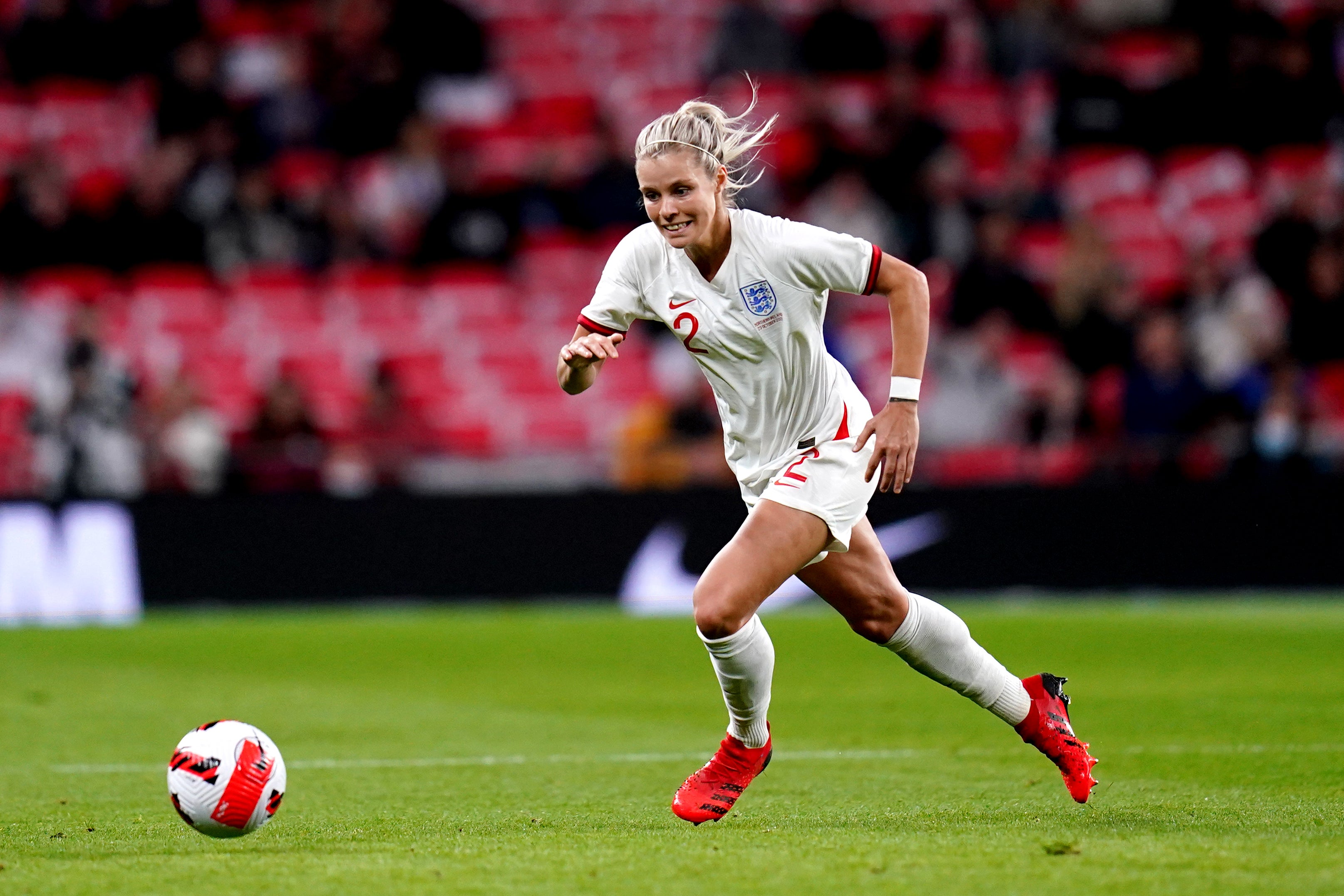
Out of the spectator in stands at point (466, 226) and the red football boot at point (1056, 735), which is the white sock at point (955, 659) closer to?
the red football boot at point (1056, 735)

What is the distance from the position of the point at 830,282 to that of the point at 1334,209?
12.1 metres

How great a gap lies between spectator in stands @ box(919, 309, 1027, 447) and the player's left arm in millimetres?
9039

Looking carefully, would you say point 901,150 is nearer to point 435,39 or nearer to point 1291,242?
point 1291,242

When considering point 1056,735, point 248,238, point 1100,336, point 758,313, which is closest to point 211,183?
point 248,238

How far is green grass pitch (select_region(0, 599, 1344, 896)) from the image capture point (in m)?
4.49

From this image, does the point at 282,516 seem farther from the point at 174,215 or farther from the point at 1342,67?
the point at 1342,67

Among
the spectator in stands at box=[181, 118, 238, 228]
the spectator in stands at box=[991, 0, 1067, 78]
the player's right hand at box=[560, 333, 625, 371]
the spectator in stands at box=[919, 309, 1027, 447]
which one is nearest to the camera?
the player's right hand at box=[560, 333, 625, 371]

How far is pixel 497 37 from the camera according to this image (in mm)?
19109

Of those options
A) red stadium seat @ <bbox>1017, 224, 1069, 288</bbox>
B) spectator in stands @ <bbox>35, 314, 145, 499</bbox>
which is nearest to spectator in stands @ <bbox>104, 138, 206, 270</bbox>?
spectator in stands @ <bbox>35, 314, 145, 499</bbox>

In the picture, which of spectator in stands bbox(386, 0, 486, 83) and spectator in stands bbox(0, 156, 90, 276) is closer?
spectator in stands bbox(0, 156, 90, 276)

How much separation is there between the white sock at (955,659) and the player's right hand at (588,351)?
1.25m

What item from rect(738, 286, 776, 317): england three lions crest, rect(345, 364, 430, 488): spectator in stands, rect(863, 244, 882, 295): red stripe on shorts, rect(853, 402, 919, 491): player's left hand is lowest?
rect(345, 364, 430, 488): spectator in stands

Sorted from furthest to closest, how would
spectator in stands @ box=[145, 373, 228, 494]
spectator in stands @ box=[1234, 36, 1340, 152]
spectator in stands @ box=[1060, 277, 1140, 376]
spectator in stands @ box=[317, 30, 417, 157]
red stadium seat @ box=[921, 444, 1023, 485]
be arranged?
1. spectator in stands @ box=[1234, 36, 1340, 152]
2. spectator in stands @ box=[317, 30, 417, 157]
3. spectator in stands @ box=[1060, 277, 1140, 376]
4. red stadium seat @ box=[921, 444, 1023, 485]
5. spectator in stands @ box=[145, 373, 228, 494]

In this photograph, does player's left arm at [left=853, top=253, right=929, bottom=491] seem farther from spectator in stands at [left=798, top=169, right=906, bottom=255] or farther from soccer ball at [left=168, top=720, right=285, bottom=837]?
spectator in stands at [left=798, top=169, right=906, bottom=255]
